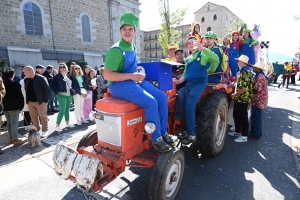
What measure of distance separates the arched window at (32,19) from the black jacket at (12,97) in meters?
12.7

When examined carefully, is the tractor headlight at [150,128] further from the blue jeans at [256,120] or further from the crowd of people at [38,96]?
the crowd of people at [38,96]

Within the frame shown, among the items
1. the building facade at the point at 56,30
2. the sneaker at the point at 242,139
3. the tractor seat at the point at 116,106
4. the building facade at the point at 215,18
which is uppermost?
the building facade at the point at 215,18

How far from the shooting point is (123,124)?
2.20 metres

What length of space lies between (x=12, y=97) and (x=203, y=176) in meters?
4.23

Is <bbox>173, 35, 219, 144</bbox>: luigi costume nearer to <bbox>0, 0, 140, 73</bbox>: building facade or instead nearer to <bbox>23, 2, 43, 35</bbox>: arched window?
<bbox>0, 0, 140, 73</bbox>: building facade

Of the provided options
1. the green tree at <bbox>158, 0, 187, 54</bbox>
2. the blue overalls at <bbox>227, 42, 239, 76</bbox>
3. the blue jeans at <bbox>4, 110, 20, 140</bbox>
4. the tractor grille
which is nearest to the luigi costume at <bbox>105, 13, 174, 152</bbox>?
the tractor grille

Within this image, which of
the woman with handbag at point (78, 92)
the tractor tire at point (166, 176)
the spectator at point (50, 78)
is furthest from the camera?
the spectator at point (50, 78)

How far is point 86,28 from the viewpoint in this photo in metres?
18.2

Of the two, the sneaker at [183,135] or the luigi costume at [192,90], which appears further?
the sneaker at [183,135]

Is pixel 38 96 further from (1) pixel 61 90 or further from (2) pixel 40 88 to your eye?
(1) pixel 61 90

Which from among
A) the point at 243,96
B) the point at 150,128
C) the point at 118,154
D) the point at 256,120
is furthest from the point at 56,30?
the point at 150,128

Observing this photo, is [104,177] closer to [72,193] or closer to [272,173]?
[72,193]

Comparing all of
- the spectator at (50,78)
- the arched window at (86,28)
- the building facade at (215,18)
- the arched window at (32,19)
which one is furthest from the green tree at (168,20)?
the building facade at (215,18)

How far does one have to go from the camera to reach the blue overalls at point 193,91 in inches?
124
